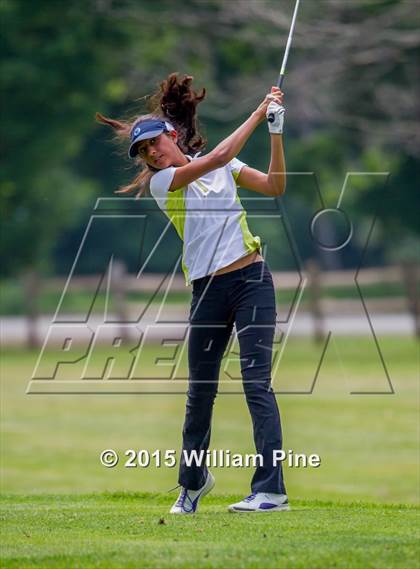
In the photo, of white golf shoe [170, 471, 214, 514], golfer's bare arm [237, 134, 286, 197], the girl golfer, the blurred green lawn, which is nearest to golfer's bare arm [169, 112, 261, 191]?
the girl golfer

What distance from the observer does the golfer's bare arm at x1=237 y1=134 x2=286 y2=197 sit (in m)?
7.35

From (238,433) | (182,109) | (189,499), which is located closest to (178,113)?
(182,109)

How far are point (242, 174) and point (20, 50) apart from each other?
25.2 m

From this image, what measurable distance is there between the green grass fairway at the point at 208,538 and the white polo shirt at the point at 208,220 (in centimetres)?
127

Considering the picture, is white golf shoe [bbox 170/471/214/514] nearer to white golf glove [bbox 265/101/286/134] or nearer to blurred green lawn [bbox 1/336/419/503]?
white golf glove [bbox 265/101/286/134]

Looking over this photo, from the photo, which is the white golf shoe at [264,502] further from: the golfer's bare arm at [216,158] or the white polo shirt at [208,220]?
the golfer's bare arm at [216,158]

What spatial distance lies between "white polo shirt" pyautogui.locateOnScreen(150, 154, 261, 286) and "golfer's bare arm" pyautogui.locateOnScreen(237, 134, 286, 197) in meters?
0.15

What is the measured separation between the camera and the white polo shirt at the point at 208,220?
7.36m

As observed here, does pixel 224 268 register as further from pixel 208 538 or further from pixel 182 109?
pixel 208 538

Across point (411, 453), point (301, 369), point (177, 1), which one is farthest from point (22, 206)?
point (411, 453)

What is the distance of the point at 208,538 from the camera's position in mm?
6566

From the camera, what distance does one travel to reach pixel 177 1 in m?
31.6

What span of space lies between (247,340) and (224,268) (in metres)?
0.37

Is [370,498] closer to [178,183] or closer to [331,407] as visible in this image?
[178,183]
